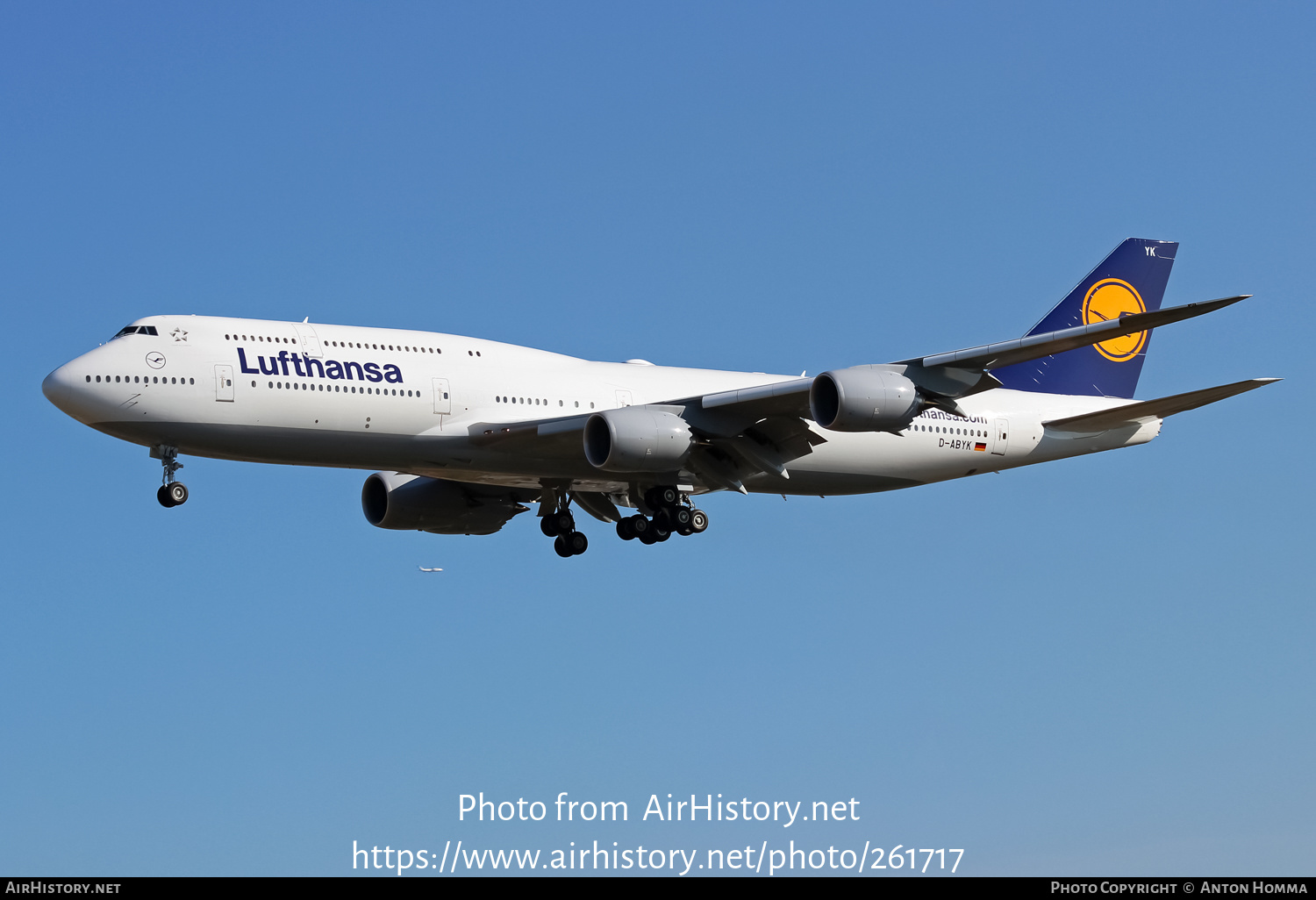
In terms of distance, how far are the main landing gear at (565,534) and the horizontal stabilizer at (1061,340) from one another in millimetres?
11321

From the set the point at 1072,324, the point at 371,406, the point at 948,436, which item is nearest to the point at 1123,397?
the point at 1072,324

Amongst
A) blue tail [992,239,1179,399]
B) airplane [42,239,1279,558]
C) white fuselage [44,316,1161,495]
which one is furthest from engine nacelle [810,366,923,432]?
blue tail [992,239,1179,399]

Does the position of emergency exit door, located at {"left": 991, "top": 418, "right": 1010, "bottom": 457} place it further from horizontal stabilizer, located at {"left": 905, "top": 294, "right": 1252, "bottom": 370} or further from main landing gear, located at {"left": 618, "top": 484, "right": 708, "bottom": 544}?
main landing gear, located at {"left": 618, "top": 484, "right": 708, "bottom": 544}

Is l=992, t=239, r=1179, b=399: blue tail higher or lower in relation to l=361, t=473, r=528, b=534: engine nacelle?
higher

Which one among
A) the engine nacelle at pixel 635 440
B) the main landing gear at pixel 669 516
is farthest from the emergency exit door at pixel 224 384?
the main landing gear at pixel 669 516

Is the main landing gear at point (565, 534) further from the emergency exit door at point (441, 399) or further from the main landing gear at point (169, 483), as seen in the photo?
the main landing gear at point (169, 483)

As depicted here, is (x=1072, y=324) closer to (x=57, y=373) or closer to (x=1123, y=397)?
(x=1123, y=397)

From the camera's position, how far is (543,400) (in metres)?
38.5

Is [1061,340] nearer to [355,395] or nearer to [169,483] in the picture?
[355,395]

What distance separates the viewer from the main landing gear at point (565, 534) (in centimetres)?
4278

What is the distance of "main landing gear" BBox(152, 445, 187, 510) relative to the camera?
3525cm

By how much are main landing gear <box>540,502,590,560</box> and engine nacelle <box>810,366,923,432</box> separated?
959 centimetres

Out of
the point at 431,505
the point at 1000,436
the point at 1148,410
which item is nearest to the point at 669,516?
the point at 431,505

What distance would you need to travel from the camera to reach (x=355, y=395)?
3588cm
